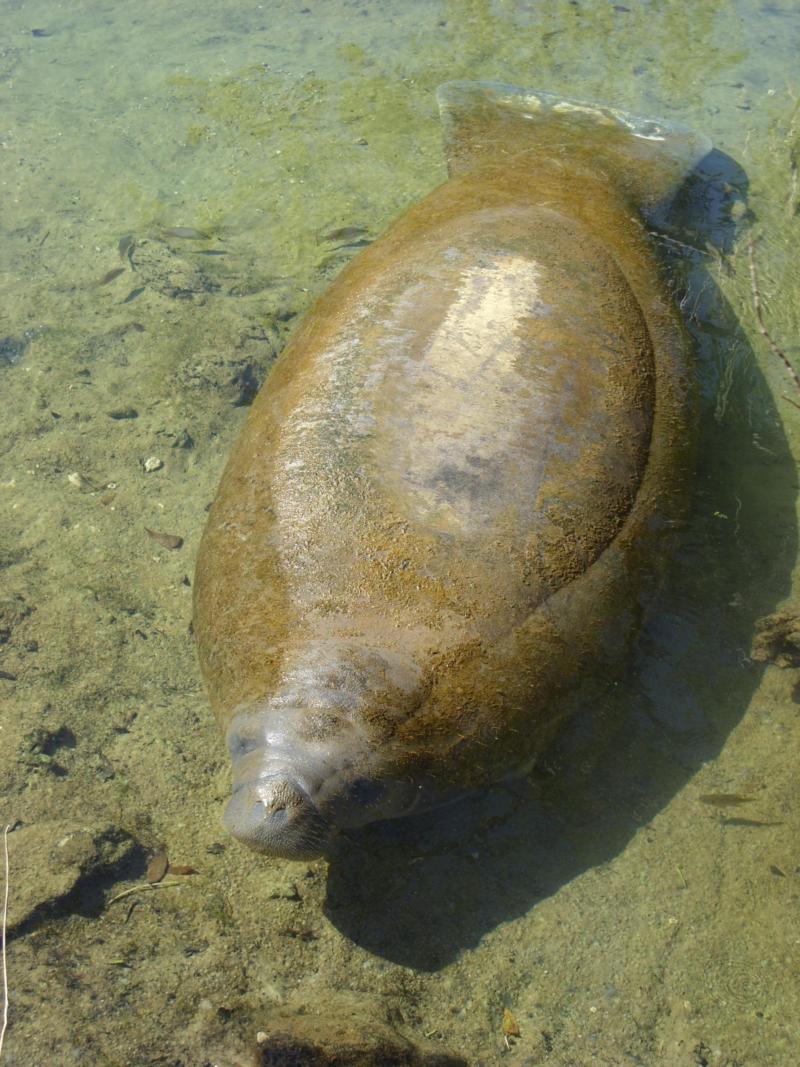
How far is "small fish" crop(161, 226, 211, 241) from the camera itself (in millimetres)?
5816

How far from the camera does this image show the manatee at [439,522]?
270cm

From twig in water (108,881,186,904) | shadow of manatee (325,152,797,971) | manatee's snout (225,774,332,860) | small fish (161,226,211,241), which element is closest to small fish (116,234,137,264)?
small fish (161,226,211,241)

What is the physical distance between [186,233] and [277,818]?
4.35 metres

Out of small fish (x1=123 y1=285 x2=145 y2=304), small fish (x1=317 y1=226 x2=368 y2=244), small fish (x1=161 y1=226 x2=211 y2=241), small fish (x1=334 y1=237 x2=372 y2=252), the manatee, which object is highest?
the manatee

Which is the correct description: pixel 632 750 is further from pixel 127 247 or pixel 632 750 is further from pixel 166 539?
pixel 127 247

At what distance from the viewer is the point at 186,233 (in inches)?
230

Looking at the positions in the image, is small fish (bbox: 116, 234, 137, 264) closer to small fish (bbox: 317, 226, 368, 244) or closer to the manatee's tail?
small fish (bbox: 317, 226, 368, 244)

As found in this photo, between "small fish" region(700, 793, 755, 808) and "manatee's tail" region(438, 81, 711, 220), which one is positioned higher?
"manatee's tail" region(438, 81, 711, 220)

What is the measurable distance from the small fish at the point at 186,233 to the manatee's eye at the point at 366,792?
13.8 ft

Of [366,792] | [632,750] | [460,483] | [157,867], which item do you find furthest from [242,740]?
[632,750]

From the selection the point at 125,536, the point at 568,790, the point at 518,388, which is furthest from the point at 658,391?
the point at 125,536

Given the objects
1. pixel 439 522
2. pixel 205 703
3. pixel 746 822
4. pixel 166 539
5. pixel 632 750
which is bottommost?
pixel 746 822

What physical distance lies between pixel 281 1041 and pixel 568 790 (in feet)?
4.40

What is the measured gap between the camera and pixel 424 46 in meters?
7.38
